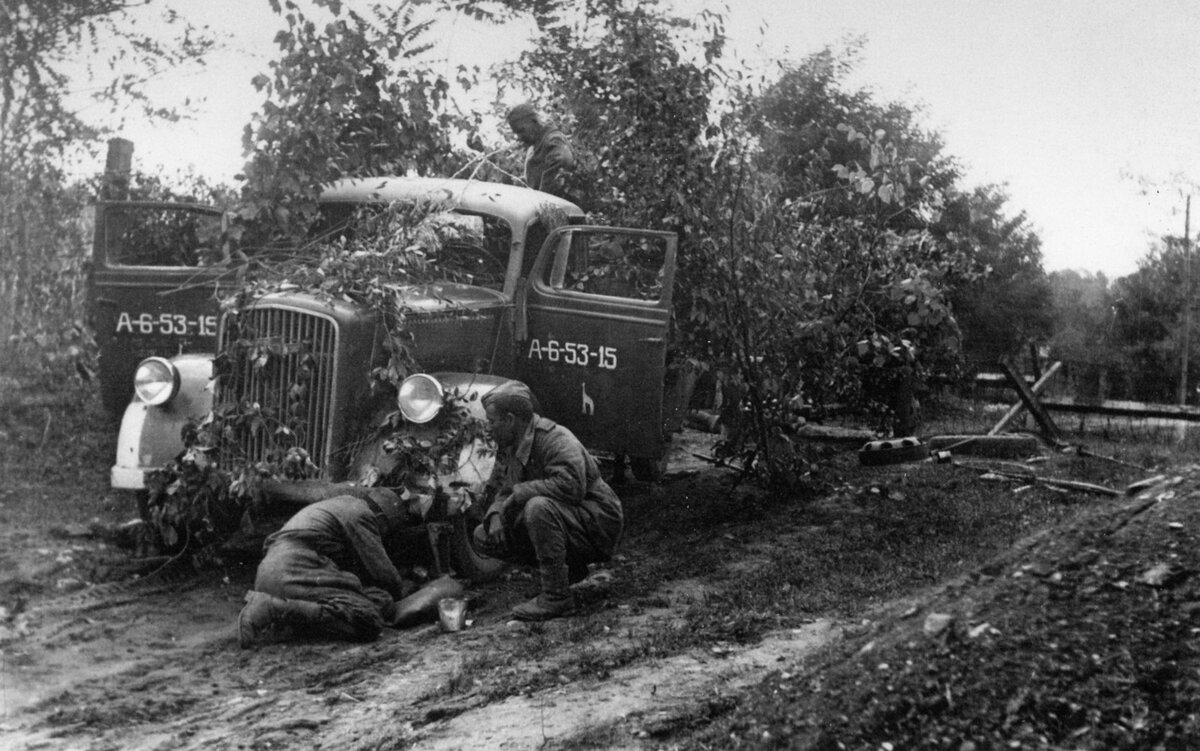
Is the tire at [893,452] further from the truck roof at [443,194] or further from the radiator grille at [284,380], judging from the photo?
the radiator grille at [284,380]

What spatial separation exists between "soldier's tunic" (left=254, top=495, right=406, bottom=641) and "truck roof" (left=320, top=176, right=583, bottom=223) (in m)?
2.27

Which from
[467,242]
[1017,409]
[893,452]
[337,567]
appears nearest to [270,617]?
[337,567]

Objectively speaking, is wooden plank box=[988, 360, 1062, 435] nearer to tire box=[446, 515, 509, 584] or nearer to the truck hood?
the truck hood

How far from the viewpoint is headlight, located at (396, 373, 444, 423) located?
17.2 ft

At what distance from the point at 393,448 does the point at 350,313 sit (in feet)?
2.51

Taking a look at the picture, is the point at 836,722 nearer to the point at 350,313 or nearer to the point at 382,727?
the point at 382,727

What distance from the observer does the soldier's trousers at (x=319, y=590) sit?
15.0 ft

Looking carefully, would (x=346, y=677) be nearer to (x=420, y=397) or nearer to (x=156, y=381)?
(x=420, y=397)

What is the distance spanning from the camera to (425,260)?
583cm

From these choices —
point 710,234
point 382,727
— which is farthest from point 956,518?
point 382,727

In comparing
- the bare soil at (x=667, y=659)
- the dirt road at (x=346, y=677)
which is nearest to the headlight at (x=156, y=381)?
the bare soil at (x=667, y=659)

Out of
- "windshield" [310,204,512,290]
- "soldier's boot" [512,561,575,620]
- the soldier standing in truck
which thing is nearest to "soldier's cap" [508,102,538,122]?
the soldier standing in truck

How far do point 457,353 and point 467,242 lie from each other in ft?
2.85

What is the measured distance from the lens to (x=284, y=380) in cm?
543
